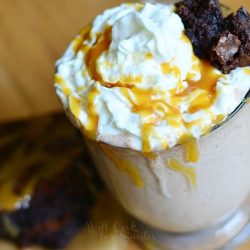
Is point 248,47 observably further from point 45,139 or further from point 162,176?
point 45,139

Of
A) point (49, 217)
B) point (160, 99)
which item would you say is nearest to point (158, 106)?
point (160, 99)

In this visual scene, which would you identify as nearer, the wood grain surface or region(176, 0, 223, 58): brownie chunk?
region(176, 0, 223, 58): brownie chunk

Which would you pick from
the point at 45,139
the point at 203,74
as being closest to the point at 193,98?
the point at 203,74

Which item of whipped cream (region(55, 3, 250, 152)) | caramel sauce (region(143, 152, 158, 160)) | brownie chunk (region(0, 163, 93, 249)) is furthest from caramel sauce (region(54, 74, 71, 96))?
brownie chunk (region(0, 163, 93, 249))

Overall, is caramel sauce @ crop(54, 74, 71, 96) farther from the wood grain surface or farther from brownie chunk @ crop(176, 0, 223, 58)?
the wood grain surface

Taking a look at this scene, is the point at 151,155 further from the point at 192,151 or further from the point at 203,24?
the point at 203,24
